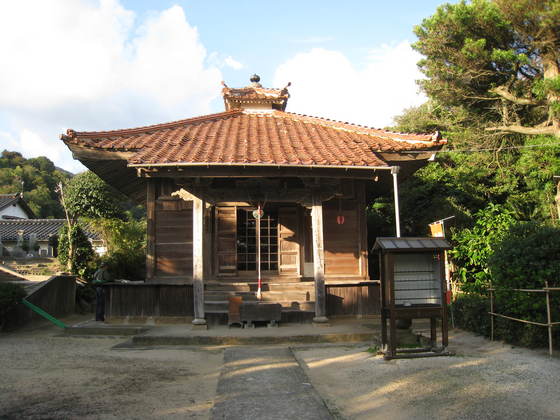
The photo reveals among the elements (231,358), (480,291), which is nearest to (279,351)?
(231,358)

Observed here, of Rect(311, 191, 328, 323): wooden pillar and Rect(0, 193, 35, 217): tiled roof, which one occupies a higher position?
Rect(0, 193, 35, 217): tiled roof

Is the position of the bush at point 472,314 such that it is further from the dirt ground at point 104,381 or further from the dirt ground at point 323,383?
the dirt ground at point 104,381

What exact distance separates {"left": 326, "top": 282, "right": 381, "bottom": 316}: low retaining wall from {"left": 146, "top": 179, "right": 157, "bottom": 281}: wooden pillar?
4.40 m

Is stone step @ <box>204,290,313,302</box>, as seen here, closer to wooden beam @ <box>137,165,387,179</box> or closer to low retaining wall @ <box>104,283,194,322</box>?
low retaining wall @ <box>104,283,194,322</box>

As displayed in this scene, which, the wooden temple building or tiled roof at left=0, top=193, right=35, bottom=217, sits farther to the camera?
tiled roof at left=0, top=193, right=35, bottom=217

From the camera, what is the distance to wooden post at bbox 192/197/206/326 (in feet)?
28.4

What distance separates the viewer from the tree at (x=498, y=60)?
12.2 meters

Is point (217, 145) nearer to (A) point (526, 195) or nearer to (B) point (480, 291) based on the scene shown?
(B) point (480, 291)

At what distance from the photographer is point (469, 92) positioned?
46.2 ft

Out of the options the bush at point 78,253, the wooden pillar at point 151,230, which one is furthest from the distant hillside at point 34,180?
the wooden pillar at point 151,230

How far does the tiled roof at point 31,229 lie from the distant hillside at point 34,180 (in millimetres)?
13663

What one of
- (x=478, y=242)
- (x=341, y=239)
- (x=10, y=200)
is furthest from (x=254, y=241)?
(x=10, y=200)

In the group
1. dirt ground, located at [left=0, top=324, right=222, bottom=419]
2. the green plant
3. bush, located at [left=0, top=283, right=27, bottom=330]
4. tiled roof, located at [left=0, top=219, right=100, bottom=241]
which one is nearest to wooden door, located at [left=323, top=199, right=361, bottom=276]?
the green plant

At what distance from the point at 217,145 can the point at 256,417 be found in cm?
694
